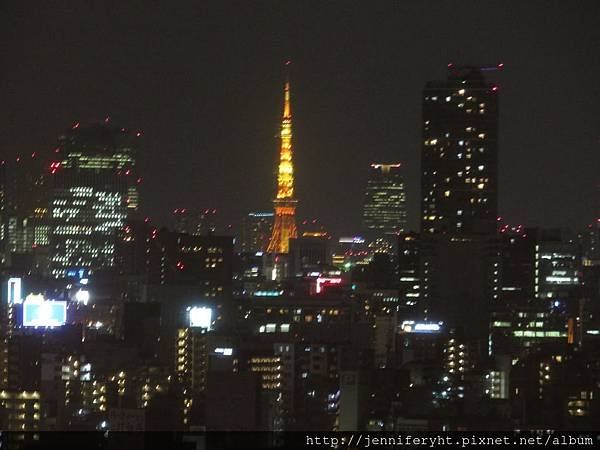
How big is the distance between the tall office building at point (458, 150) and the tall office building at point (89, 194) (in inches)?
189

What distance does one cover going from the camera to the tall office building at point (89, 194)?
23.3 metres

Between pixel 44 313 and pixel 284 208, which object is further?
pixel 284 208

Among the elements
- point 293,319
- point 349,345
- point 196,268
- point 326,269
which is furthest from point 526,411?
point 326,269

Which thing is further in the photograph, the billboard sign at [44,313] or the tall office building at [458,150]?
the tall office building at [458,150]

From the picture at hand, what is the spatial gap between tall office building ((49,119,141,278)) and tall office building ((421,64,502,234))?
4805 millimetres

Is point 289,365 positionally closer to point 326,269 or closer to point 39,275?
point 39,275

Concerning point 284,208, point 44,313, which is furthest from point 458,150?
point 44,313

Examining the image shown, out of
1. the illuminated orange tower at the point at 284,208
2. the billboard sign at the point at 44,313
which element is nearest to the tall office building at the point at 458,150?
the illuminated orange tower at the point at 284,208

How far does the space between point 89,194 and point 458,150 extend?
7.75m

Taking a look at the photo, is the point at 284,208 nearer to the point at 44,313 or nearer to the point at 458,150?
the point at 458,150

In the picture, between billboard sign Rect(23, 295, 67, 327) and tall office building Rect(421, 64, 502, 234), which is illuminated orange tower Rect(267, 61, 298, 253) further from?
billboard sign Rect(23, 295, 67, 327)

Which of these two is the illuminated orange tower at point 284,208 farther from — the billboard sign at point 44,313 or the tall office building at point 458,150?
the billboard sign at point 44,313

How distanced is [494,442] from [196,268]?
12.8 metres

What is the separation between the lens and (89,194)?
26.3m
